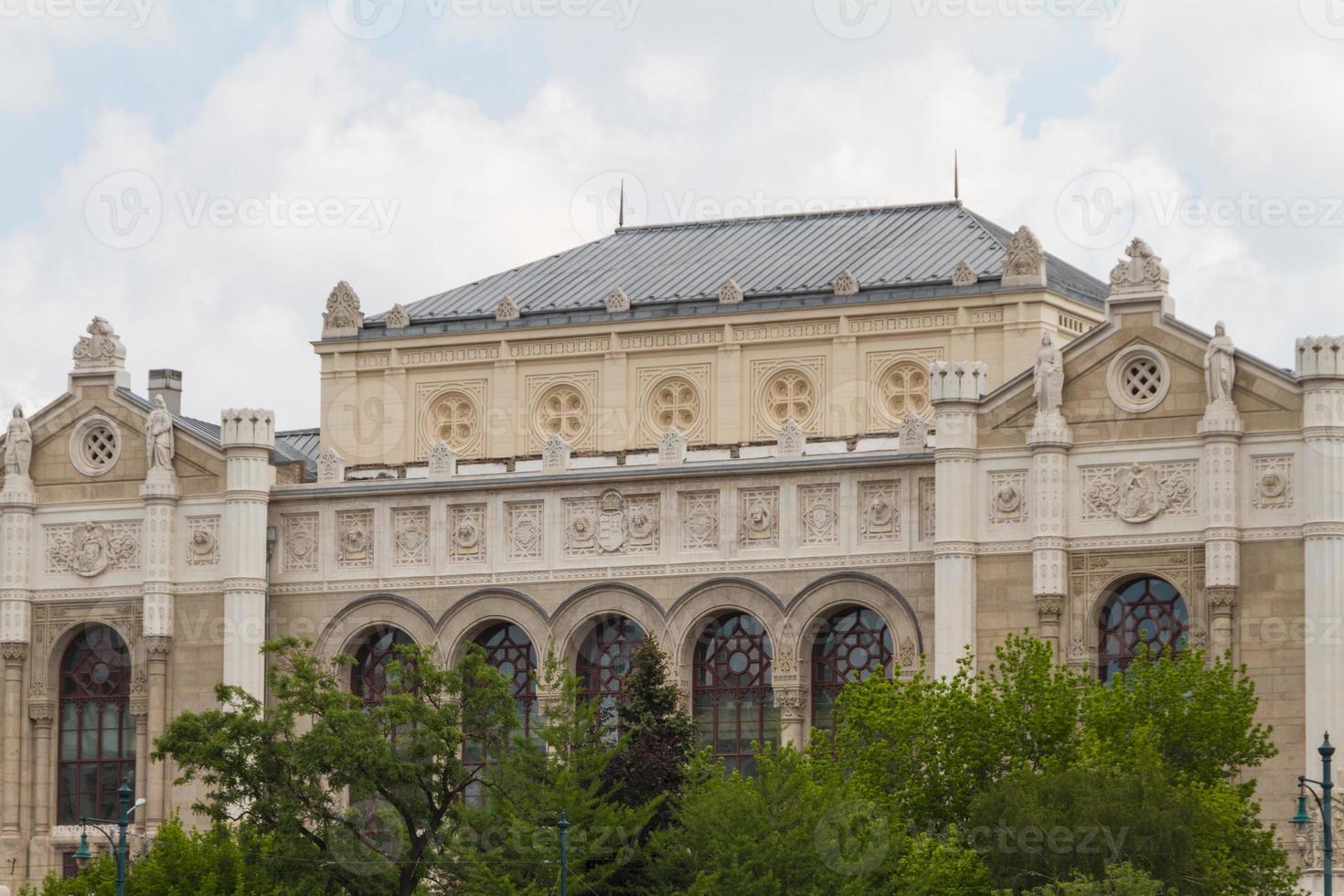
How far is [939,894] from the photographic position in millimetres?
79562

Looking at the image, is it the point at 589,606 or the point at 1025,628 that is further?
the point at 589,606

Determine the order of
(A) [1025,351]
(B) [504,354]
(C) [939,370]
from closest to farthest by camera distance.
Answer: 1. (C) [939,370]
2. (A) [1025,351]
3. (B) [504,354]

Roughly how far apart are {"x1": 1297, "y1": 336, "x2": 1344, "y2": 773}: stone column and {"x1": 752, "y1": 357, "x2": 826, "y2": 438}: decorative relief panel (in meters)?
18.8

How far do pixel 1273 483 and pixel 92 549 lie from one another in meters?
33.8

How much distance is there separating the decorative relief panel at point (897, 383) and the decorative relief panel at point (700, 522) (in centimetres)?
796

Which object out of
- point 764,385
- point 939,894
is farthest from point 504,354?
point 939,894

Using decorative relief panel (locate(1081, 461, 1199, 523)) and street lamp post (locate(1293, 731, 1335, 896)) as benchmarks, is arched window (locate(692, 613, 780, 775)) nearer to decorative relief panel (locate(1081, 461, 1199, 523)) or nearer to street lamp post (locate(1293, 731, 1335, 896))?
decorative relief panel (locate(1081, 461, 1199, 523))

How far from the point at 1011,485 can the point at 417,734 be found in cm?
1802

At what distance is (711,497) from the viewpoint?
97312 mm

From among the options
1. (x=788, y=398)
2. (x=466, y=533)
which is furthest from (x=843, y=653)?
(x=788, y=398)

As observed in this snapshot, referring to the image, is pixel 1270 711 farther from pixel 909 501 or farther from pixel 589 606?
pixel 589 606

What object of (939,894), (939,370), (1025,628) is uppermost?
(939,370)

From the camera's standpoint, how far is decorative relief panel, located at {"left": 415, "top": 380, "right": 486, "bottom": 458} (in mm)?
108688

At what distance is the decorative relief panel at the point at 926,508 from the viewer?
309 feet
